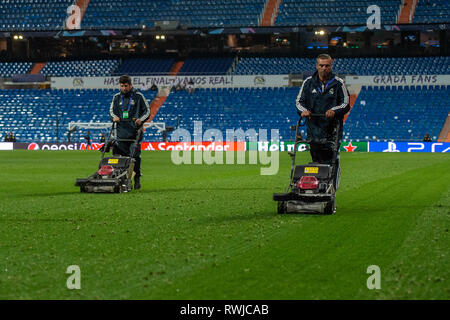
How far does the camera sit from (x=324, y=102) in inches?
426

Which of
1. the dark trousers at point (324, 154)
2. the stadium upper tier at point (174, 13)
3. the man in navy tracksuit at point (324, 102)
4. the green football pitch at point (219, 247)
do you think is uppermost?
the stadium upper tier at point (174, 13)

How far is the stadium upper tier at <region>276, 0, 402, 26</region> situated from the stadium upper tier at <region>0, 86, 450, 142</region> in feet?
18.0

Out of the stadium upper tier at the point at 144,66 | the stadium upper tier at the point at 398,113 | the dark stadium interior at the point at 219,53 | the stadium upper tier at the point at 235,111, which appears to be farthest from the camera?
the stadium upper tier at the point at 144,66

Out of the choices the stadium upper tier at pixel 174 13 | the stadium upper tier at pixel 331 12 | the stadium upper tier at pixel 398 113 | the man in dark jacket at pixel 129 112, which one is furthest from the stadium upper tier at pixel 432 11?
the man in dark jacket at pixel 129 112

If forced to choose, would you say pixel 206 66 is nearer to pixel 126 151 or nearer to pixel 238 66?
pixel 238 66

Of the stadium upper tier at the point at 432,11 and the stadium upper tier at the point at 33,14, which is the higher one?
the stadium upper tier at the point at 33,14

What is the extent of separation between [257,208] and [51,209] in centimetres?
320

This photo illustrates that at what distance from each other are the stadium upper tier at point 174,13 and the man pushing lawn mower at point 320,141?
45.3 metres

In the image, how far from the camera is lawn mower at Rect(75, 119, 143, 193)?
→ 1416 centimetres

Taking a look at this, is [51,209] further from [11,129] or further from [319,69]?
[11,129]

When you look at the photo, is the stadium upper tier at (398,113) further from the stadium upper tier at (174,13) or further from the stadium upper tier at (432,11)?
the stadium upper tier at (174,13)

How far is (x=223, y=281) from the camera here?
222 inches

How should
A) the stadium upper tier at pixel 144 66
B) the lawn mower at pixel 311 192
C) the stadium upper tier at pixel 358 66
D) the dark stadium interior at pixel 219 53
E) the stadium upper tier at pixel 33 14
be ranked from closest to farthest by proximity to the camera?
1. the lawn mower at pixel 311 192
2. the dark stadium interior at pixel 219 53
3. the stadium upper tier at pixel 358 66
4. the stadium upper tier at pixel 144 66
5. the stadium upper tier at pixel 33 14

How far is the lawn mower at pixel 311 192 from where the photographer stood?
10.2 m
